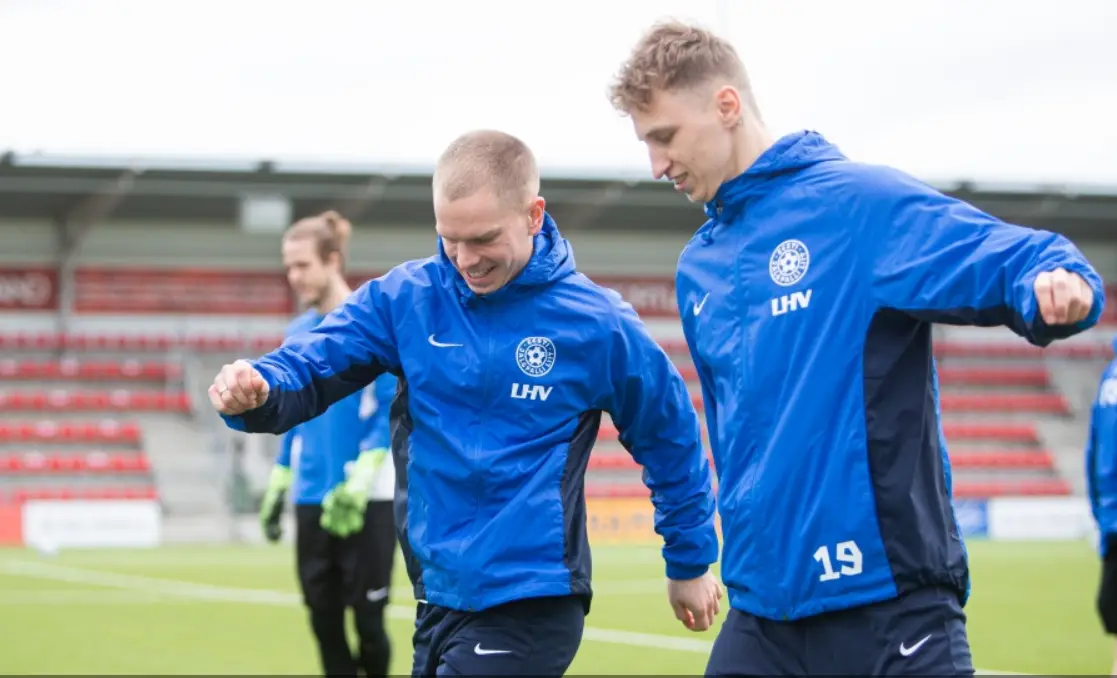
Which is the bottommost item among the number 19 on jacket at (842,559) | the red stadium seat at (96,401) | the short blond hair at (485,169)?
the red stadium seat at (96,401)

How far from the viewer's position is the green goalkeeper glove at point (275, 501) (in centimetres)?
820

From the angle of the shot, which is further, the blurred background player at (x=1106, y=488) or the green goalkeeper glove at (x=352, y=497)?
the green goalkeeper glove at (x=352, y=497)

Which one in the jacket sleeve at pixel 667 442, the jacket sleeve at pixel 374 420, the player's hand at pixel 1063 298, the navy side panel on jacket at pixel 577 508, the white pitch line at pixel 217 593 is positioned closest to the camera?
the player's hand at pixel 1063 298

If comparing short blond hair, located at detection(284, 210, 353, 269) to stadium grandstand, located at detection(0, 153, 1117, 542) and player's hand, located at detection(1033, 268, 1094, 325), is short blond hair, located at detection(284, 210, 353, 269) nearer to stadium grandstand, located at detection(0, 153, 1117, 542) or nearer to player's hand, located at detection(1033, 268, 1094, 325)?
player's hand, located at detection(1033, 268, 1094, 325)

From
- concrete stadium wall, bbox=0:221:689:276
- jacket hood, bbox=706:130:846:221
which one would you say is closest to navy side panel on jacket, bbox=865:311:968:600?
jacket hood, bbox=706:130:846:221

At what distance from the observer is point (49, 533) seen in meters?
21.8

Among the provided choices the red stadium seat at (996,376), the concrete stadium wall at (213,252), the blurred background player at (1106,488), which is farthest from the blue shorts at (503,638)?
the red stadium seat at (996,376)

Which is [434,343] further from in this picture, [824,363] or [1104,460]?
[1104,460]

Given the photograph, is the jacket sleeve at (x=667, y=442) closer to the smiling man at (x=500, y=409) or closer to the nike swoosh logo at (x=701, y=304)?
the smiling man at (x=500, y=409)

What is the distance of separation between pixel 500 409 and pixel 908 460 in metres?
1.18

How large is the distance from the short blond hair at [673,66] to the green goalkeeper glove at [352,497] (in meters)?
4.13

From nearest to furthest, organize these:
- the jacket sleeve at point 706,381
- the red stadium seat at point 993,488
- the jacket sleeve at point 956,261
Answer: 1. the jacket sleeve at point 956,261
2. the jacket sleeve at point 706,381
3. the red stadium seat at point 993,488

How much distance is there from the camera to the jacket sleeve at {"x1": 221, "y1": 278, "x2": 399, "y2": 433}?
3670 mm

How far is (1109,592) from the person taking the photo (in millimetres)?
7035
